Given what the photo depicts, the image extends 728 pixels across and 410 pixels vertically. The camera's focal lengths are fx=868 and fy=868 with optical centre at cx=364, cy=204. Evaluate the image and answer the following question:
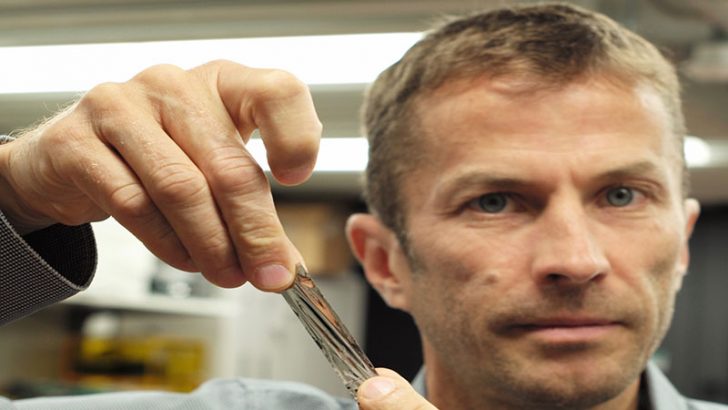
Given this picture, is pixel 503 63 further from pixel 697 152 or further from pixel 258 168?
pixel 697 152

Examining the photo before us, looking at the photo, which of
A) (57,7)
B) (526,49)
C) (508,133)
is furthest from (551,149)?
Result: (57,7)

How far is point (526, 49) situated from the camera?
1.29 m

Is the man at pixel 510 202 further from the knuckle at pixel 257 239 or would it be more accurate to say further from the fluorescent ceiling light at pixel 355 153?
the fluorescent ceiling light at pixel 355 153

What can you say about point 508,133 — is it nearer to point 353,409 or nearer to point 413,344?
point 353,409

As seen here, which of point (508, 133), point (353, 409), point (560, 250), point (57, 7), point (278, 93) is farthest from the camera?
point (57, 7)

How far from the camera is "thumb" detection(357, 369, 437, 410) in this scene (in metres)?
0.71

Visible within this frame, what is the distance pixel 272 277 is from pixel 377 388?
0.42 ft

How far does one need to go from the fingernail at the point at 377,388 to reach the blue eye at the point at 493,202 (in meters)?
0.53

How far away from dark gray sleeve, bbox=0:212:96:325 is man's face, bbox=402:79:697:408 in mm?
508

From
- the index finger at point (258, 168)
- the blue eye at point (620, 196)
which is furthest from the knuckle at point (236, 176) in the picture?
the blue eye at point (620, 196)

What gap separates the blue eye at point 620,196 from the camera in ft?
3.89

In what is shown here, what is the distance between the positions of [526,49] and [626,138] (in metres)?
0.21

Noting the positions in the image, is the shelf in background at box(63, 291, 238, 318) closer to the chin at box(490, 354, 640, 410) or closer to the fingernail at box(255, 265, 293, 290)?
the chin at box(490, 354, 640, 410)

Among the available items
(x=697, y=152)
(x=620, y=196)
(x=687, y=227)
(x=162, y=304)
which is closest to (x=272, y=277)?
(x=620, y=196)
